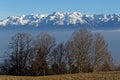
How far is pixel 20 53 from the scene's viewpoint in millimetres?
79000

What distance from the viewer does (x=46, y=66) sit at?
250 feet

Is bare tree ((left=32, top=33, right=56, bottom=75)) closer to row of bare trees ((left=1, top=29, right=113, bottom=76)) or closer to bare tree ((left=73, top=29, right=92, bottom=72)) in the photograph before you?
row of bare trees ((left=1, top=29, right=113, bottom=76))

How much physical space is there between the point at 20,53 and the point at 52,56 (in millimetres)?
8355

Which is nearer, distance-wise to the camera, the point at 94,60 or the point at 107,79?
the point at 107,79

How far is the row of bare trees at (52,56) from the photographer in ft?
252

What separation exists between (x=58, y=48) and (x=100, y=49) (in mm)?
10615

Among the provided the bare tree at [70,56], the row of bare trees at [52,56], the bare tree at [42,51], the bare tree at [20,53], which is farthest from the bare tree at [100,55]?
the bare tree at [20,53]

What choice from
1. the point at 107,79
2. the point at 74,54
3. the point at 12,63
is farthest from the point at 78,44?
the point at 107,79

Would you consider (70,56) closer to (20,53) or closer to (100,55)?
(100,55)

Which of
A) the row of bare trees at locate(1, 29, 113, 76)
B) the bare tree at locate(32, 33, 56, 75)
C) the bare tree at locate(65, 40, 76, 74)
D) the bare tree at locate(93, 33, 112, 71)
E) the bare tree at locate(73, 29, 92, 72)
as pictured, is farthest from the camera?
the bare tree at locate(93, 33, 112, 71)

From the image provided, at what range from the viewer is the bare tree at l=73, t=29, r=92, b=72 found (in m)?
78.7

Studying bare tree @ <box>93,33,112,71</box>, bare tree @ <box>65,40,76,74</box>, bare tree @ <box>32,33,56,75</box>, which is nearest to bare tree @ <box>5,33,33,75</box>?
bare tree @ <box>32,33,56,75</box>

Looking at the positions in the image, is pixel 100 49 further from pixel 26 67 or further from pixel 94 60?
pixel 26 67

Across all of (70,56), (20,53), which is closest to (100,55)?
(70,56)
